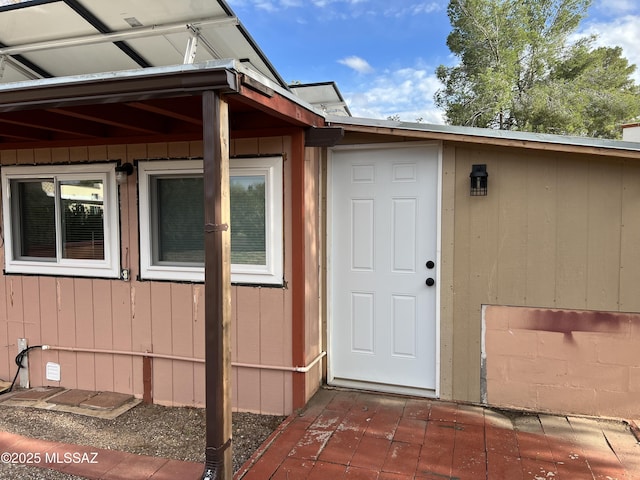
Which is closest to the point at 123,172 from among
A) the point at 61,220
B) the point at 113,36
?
the point at 61,220

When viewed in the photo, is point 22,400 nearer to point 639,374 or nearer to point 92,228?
point 92,228

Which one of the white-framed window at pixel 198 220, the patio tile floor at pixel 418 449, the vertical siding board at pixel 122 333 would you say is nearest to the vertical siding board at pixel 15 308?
the vertical siding board at pixel 122 333

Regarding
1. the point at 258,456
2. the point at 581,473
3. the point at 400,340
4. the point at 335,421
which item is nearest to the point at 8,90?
the point at 258,456

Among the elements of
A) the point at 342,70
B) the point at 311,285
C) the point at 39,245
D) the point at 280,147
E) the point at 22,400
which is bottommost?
the point at 22,400

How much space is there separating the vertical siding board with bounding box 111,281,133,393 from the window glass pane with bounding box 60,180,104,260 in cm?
36

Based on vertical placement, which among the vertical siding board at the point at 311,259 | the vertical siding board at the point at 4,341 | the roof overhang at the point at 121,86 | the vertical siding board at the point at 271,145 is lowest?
the vertical siding board at the point at 4,341

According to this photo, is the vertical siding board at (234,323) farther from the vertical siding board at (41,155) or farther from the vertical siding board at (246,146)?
the vertical siding board at (41,155)

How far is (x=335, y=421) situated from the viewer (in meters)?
2.99

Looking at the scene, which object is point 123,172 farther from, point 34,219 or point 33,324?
point 33,324

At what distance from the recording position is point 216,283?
2.08 metres

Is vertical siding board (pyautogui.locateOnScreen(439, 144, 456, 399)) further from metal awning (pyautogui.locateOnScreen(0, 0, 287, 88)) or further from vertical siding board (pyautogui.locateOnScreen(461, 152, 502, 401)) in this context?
metal awning (pyautogui.locateOnScreen(0, 0, 287, 88))

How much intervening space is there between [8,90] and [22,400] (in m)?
2.65

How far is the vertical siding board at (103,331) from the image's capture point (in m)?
3.72

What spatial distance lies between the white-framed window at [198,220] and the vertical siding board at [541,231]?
1793 mm
